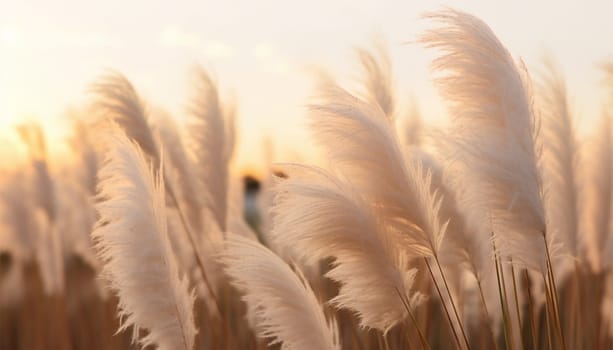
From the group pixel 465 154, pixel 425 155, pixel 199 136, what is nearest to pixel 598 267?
pixel 425 155

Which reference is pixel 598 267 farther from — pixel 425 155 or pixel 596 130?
→ pixel 425 155

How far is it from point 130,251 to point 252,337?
5.61ft

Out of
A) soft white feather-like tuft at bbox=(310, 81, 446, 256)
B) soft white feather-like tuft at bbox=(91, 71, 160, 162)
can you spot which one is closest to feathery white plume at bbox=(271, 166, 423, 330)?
soft white feather-like tuft at bbox=(310, 81, 446, 256)

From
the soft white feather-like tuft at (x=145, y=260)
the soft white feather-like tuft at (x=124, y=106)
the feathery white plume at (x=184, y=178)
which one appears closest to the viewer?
the soft white feather-like tuft at (x=145, y=260)

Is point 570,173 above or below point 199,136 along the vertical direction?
below


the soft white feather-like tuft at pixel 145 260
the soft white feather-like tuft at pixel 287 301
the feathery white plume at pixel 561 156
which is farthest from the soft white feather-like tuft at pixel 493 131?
the feathery white plume at pixel 561 156

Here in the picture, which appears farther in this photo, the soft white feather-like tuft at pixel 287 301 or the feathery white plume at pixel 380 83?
the feathery white plume at pixel 380 83

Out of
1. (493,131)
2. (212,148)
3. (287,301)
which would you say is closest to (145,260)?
(287,301)

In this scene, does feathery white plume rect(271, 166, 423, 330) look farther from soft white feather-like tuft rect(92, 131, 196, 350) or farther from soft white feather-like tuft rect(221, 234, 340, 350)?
soft white feather-like tuft rect(92, 131, 196, 350)

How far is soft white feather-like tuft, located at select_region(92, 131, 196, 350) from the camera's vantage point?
2359mm

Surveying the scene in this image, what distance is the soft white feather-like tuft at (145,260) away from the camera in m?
2.36

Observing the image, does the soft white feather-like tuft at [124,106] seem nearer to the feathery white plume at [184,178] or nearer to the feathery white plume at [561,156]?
the feathery white plume at [184,178]

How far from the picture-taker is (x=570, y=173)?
3.82m

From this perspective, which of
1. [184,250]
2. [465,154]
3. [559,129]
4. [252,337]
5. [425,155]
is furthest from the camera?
[184,250]
